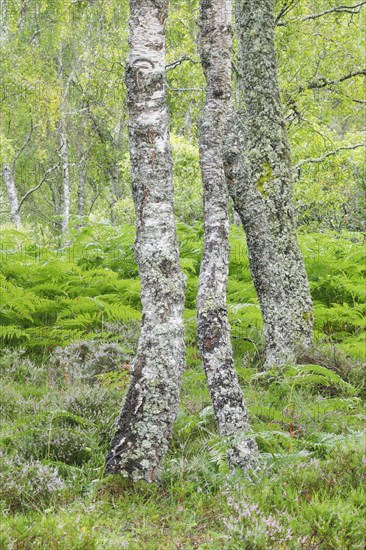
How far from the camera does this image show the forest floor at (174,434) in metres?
3.05

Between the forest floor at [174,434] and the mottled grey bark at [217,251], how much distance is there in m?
0.21

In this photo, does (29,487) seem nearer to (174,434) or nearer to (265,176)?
(174,434)

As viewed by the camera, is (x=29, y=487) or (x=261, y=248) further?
(x=261, y=248)

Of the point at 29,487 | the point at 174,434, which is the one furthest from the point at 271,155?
the point at 29,487

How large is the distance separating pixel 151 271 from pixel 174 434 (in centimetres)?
148

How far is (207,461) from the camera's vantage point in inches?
157

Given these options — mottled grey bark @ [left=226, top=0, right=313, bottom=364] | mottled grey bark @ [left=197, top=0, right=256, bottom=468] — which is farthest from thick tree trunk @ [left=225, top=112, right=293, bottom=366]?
mottled grey bark @ [left=197, top=0, right=256, bottom=468]

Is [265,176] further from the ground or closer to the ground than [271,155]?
closer to the ground

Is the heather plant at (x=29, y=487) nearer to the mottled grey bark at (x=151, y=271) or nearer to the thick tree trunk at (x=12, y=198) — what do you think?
the mottled grey bark at (x=151, y=271)

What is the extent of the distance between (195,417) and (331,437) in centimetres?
117

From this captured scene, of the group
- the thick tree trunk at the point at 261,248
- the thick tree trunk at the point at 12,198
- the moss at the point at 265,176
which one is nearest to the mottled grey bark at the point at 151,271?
the thick tree trunk at the point at 261,248

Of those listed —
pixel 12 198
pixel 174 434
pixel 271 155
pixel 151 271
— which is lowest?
→ pixel 174 434

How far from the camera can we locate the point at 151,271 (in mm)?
3975

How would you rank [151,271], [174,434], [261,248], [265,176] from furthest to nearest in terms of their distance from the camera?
1. [265,176]
2. [261,248]
3. [174,434]
4. [151,271]
